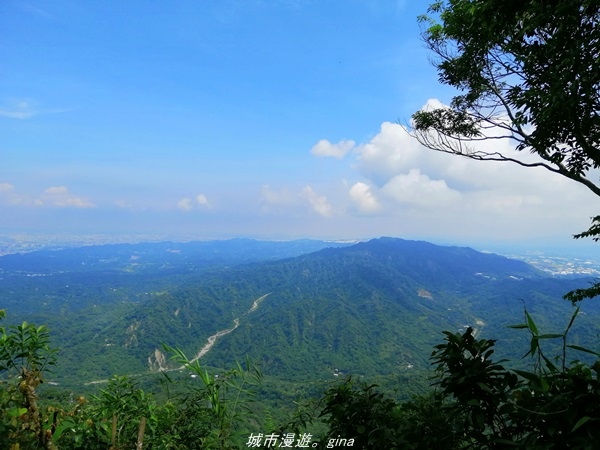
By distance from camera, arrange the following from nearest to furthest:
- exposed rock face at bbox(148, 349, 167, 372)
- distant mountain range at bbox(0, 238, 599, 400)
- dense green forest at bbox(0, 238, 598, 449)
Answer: dense green forest at bbox(0, 238, 598, 449)
exposed rock face at bbox(148, 349, 167, 372)
distant mountain range at bbox(0, 238, 599, 400)

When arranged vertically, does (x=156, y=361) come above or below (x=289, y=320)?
below

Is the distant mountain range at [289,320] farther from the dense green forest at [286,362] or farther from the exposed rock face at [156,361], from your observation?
the dense green forest at [286,362]

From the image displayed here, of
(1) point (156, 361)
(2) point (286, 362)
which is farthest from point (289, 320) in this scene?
(1) point (156, 361)

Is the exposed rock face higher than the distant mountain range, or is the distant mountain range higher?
the distant mountain range

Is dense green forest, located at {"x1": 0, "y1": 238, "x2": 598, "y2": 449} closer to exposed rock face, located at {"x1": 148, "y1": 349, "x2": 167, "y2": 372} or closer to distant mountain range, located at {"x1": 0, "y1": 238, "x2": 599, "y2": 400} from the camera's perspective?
exposed rock face, located at {"x1": 148, "y1": 349, "x2": 167, "y2": 372}

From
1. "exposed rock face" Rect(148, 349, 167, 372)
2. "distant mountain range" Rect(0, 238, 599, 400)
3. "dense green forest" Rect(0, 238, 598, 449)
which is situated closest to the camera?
"dense green forest" Rect(0, 238, 598, 449)

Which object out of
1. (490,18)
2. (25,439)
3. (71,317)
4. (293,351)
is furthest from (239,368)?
(71,317)

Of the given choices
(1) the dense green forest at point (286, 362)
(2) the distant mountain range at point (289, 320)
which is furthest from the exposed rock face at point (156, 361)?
(1) the dense green forest at point (286, 362)

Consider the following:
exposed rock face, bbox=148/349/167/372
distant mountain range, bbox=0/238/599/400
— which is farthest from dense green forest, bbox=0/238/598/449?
distant mountain range, bbox=0/238/599/400

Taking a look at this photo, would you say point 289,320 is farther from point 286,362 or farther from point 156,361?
point 156,361

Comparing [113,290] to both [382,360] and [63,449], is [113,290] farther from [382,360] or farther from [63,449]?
[63,449]

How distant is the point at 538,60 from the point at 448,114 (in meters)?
4.18

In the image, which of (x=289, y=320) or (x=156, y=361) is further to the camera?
(x=289, y=320)

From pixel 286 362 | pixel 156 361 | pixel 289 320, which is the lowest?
pixel 286 362
